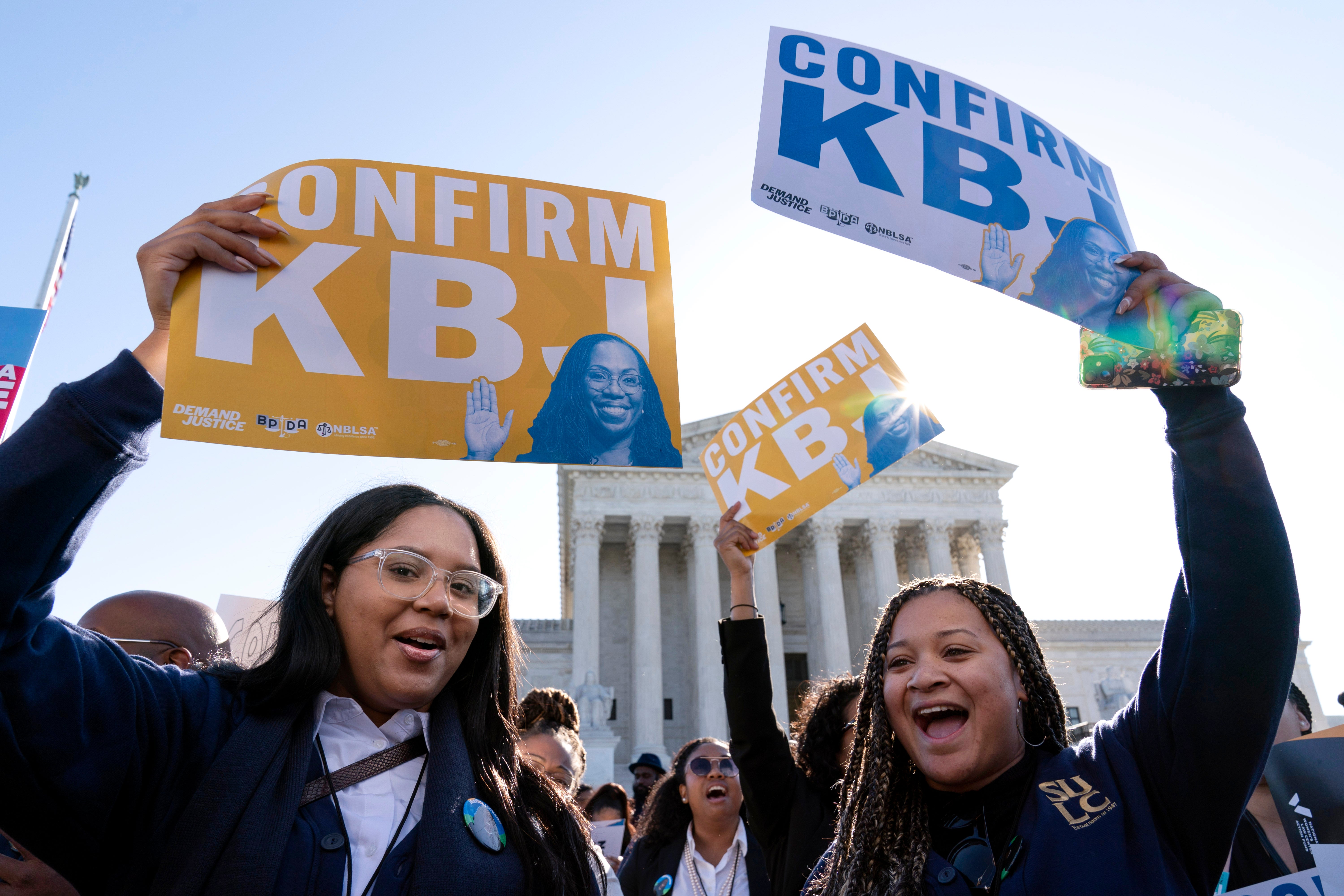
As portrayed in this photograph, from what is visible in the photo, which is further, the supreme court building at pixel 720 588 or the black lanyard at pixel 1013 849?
the supreme court building at pixel 720 588

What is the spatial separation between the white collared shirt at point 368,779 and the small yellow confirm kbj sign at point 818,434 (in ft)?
9.61

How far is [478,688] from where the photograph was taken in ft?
10.1

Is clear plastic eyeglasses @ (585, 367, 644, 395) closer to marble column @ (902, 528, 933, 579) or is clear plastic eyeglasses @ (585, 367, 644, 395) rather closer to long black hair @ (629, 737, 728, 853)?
long black hair @ (629, 737, 728, 853)

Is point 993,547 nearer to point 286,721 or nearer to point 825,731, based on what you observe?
point 825,731

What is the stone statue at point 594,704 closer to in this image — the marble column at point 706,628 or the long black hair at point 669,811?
the marble column at point 706,628

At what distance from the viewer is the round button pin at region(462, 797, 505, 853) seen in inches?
97.3

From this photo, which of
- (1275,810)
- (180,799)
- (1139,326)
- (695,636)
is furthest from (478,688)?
(695,636)

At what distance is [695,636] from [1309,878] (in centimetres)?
3730

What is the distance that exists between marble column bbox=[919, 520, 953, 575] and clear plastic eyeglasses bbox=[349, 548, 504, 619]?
1601 inches

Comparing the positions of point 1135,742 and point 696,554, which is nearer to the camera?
point 1135,742

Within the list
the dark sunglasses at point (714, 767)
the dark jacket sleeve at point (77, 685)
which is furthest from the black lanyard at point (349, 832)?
the dark sunglasses at point (714, 767)

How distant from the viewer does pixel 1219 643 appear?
242 cm

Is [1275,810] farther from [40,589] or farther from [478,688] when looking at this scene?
[40,589]

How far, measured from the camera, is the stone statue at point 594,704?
97.9ft
